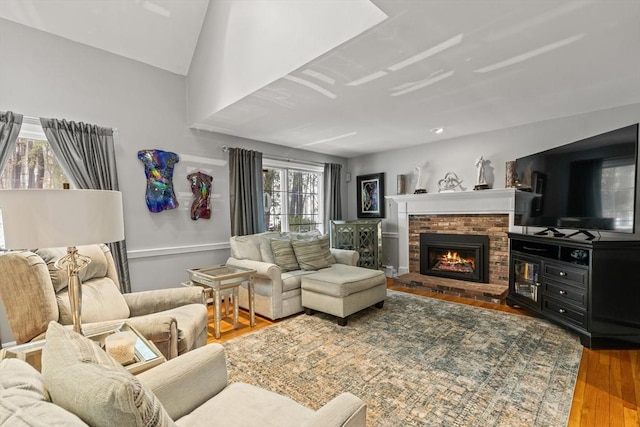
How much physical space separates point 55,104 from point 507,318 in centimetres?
499

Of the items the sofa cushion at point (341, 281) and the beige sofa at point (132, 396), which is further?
the sofa cushion at point (341, 281)

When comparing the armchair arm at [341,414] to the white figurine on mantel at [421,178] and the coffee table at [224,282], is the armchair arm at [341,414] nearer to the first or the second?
the coffee table at [224,282]

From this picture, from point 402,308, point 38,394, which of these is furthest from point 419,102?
point 38,394

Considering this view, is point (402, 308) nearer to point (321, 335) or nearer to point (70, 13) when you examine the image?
point (321, 335)

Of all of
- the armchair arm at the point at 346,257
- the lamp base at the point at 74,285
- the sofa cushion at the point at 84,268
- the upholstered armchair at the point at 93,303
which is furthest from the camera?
the armchair arm at the point at 346,257

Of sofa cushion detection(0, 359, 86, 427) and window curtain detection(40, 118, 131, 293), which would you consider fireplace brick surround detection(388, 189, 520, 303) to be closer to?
window curtain detection(40, 118, 131, 293)

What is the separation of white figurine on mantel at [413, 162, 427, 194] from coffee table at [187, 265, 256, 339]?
3.01m

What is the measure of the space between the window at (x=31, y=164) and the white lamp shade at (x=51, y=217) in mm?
2137

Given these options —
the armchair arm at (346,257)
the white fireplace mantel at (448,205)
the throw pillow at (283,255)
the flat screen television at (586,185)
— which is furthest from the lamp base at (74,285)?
the white fireplace mantel at (448,205)

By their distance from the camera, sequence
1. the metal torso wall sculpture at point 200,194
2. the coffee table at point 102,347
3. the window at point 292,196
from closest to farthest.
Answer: the coffee table at point 102,347 < the metal torso wall sculpture at point 200,194 < the window at point 292,196

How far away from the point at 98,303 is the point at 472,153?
4678mm

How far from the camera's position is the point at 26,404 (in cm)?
63

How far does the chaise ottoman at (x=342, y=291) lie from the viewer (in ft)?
10.0

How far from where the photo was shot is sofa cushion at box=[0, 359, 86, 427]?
58 cm
